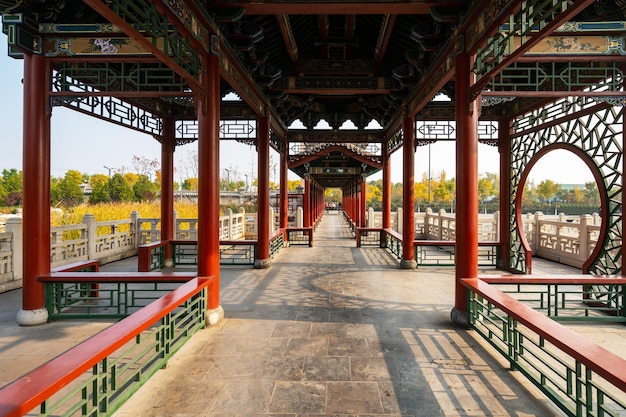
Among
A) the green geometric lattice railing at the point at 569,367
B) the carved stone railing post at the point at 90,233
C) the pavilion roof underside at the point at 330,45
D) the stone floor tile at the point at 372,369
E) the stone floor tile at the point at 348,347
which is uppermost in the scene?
the pavilion roof underside at the point at 330,45

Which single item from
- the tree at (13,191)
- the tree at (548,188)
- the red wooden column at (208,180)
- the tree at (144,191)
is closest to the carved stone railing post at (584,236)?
the red wooden column at (208,180)

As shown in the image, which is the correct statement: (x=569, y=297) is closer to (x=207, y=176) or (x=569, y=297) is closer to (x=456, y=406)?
(x=456, y=406)

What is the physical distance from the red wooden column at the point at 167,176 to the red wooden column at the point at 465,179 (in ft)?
28.0

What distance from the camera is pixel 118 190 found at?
33.2 metres

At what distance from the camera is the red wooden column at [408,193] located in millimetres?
10133

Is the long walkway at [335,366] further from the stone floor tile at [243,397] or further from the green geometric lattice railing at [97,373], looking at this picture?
the green geometric lattice railing at [97,373]

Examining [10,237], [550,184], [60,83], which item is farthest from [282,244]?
[550,184]

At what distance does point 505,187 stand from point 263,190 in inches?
280

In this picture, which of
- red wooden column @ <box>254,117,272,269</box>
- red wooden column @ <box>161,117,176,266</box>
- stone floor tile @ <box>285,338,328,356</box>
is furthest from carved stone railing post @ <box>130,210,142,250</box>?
stone floor tile @ <box>285,338,328,356</box>

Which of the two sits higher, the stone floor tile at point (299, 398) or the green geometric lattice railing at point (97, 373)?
the green geometric lattice railing at point (97, 373)

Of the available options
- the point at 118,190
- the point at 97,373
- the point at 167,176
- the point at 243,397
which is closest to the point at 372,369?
the point at 243,397

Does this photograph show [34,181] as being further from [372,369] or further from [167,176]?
[372,369]

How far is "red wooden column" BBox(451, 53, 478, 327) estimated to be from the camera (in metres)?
5.50

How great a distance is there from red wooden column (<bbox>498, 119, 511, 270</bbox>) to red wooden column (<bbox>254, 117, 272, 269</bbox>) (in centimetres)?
688
